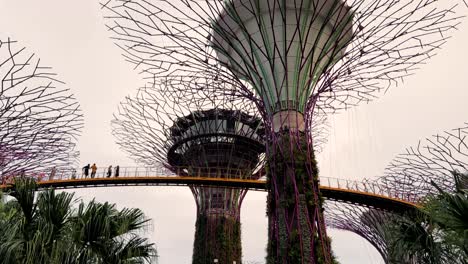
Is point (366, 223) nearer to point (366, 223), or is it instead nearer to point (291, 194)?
point (366, 223)

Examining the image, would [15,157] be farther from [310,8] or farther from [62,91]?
[310,8]

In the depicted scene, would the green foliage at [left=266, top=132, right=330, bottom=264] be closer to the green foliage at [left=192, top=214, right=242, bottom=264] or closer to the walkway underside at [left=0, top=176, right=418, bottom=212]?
the walkway underside at [left=0, top=176, right=418, bottom=212]

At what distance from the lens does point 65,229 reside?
273 inches

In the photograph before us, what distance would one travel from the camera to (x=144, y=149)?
109ft

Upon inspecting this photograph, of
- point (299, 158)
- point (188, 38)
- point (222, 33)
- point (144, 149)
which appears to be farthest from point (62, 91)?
point (144, 149)

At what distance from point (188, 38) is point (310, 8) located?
5036 millimetres

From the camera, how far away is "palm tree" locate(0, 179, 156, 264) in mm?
6242

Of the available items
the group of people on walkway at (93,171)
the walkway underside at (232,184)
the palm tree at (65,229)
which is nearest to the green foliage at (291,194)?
the palm tree at (65,229)

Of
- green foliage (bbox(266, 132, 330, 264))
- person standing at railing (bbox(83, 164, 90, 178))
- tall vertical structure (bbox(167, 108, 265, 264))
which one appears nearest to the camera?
green foliage (bbox(266, 132, 330, 264))

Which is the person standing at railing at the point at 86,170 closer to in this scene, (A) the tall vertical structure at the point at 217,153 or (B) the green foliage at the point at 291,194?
(A) the tall vertical structure at the point at 217,153

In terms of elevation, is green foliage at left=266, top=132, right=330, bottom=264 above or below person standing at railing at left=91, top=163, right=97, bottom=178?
below

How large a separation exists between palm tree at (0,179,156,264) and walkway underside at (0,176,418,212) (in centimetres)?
1782

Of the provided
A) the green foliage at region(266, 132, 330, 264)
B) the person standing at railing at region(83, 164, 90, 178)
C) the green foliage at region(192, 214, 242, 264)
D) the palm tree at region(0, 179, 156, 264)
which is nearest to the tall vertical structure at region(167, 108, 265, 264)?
the green foliage at region(192, 214, 242, 264)

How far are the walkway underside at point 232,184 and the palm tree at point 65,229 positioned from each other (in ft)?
58.5
